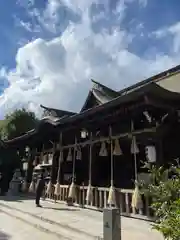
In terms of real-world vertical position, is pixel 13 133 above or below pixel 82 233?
above

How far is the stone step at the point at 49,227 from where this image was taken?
6320 millimetres

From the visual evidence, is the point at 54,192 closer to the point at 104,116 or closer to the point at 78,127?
the point at 78,127

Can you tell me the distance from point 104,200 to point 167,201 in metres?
6.00

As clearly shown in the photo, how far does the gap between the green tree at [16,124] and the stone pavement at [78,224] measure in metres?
13.1

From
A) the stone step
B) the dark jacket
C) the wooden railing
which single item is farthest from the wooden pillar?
the stone step

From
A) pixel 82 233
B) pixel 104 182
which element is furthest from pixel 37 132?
pixel 82 233

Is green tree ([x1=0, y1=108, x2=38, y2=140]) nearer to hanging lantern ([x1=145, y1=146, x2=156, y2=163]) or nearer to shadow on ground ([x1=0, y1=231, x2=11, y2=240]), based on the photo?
hanging lantern ([x1=145, y1=146, x2=156, y2=163])

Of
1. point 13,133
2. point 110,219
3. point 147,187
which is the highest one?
point 13,133

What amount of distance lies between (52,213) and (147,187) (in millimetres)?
5750

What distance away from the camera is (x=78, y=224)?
7.19 meters

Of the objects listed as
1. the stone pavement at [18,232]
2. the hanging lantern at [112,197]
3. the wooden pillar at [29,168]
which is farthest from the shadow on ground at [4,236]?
the wooden pillar at [29,168]

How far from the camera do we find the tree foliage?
324 cm

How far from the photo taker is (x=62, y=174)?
1320 centimetres

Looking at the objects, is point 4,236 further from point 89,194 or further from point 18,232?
point 89,194
